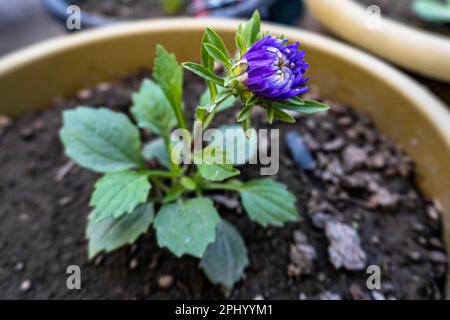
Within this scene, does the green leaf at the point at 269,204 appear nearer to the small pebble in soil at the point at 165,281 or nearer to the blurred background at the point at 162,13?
the small pebble in soil at the point at 165,281

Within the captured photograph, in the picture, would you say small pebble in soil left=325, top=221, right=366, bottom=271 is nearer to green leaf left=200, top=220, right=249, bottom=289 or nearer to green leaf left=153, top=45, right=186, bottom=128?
green leaf left=200, top=220, right=249, bottom=289

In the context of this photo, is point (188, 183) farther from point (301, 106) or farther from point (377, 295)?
point (377, 295)

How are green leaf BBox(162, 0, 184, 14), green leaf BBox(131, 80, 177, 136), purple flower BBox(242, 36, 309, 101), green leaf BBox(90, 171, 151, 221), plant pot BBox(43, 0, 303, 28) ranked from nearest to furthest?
purple flower BBox(242, 36, 309, 101)
green leaf BBox(90, 171, 151, 221)
green leaf BBox(131, 80, 177, 136)
plant pot BBox(43, 0, 303, 28)
green leaf BBox(162, 0, 184, 14)

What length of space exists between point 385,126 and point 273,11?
0.82 meters

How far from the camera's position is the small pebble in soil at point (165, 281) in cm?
93

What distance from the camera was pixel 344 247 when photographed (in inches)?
38.3

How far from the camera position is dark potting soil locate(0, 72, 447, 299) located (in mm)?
937

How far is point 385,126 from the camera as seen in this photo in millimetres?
1208

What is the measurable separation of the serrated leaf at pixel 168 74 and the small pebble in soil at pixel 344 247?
1.44 ft

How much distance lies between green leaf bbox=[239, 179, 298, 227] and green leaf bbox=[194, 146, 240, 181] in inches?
8.7

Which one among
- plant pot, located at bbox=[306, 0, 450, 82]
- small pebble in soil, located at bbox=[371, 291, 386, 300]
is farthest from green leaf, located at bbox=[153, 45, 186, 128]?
plant pot, located at bbox=[306, 0, 450, 82]

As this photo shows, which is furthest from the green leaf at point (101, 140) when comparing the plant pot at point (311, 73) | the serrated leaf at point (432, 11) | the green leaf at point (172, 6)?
the serrated leaf at point (432, 11)
